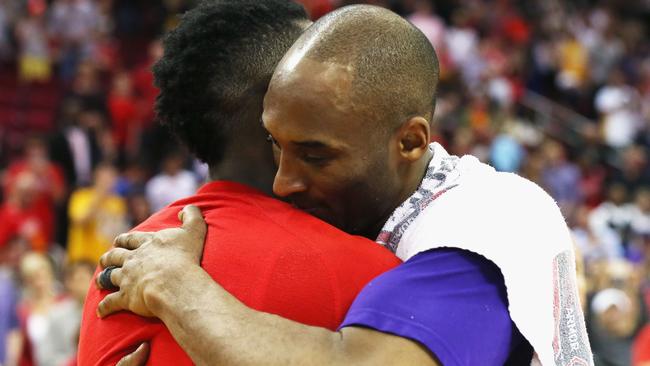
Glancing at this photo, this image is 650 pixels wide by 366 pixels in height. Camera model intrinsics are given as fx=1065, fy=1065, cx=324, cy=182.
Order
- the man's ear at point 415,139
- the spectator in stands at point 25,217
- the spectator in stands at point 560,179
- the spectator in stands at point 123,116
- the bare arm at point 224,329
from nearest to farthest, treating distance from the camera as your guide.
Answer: the bare arm at point 224,329 < the man's ear at point 415,139 < the spectator in stands at point 25,217 < the spectator in stands at point 123,116 < the spectator in stands at point 560,179

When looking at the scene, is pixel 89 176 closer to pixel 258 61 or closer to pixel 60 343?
pixel 60 343

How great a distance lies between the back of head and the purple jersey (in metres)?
0.32

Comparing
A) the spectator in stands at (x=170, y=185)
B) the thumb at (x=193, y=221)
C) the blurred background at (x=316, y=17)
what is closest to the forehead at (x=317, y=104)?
the thumb at (x=193, y=221)

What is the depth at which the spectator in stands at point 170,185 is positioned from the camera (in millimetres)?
10180

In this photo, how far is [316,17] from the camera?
1332 cm

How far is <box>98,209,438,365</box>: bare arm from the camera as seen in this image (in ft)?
5.86

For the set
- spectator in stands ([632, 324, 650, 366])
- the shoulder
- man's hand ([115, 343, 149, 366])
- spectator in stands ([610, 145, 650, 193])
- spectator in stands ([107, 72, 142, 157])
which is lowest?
spectator in stands ([610, 145, 650, 193])

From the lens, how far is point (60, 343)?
7.21m

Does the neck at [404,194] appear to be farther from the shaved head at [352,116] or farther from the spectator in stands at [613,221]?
the spectator in stands at [613,221]

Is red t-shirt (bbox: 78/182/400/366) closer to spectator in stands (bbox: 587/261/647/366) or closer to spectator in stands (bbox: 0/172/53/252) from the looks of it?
spectator in stands (bbox: 587/261/647/366)

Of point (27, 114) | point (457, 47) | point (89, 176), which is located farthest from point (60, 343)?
point (457, 47)

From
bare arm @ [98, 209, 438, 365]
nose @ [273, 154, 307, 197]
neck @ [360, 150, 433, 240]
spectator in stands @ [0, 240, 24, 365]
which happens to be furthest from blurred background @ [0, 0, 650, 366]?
bare arm @ [98, 209, 438, 365]

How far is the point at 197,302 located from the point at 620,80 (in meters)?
14.1

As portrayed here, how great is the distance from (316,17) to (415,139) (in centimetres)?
1139
